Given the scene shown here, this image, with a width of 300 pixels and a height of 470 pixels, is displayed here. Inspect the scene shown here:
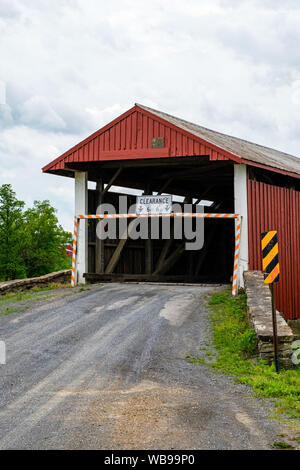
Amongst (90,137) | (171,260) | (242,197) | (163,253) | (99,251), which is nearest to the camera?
(242,197)

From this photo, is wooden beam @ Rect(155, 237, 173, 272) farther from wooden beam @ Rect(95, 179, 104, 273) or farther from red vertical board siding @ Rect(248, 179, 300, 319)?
red vertical board siding @ Rect(248, 179, 300, 319)

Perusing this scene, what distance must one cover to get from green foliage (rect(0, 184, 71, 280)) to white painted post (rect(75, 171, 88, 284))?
1307cm

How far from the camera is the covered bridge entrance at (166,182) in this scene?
12820 mm

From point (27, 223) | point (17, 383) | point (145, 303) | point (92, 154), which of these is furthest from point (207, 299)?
point (27, 223)

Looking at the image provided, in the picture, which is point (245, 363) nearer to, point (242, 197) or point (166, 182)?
point (242, 197)

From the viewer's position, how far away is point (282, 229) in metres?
14.5

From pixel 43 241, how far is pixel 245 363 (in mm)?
23347

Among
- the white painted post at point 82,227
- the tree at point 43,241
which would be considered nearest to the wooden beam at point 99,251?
the white painted post at point 82,227

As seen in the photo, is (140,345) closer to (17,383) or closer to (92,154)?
(17,383)

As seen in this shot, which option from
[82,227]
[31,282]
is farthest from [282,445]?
[31,282]

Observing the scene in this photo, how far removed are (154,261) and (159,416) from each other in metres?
12.5

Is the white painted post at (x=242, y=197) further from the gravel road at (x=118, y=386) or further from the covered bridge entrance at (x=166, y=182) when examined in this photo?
the gravel road at (x=118, y=386)

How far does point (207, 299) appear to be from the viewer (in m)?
11.5

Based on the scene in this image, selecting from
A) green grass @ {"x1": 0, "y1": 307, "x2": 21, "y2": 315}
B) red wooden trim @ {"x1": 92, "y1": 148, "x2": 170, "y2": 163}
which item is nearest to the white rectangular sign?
red wooden trim @ {"x1": 92, "y1": 148, "x2": 170, "y2": 163}
